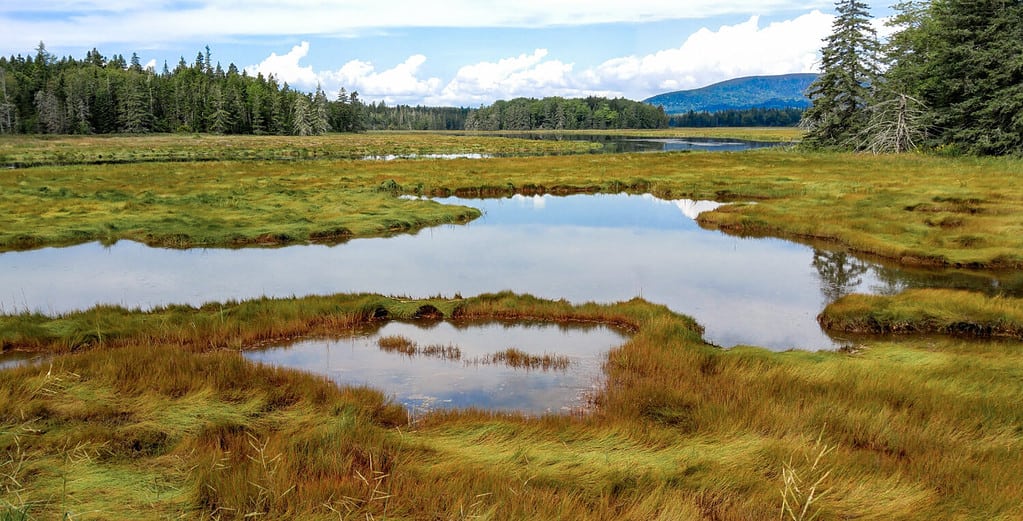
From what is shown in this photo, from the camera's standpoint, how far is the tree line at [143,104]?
350 feet

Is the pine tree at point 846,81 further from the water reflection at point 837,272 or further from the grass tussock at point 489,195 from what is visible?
the water reflection at point 837,272

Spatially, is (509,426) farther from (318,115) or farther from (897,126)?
(318,115)

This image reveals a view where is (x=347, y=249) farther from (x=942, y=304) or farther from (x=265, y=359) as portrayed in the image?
(x=942, y=304)

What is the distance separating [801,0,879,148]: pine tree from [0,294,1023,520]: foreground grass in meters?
53.1

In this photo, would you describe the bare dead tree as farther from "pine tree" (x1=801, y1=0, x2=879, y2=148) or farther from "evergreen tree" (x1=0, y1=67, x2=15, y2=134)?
"evergreen tree" (x1=0, y1=67, x2=15, y2=134)

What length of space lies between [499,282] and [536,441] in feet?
30.0

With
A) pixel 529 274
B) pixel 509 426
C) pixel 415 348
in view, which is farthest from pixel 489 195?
pixel 509 426

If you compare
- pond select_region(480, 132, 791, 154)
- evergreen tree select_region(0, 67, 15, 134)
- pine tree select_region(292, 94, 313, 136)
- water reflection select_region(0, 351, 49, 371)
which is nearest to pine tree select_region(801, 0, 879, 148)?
pond select_region(480, 132, 791, 154)

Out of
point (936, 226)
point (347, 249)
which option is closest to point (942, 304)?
point (936, 226)

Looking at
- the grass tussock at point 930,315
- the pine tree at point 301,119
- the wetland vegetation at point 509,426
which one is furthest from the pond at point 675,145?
the wetland vegetation at point 509,426

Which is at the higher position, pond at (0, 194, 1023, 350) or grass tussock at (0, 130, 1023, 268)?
grass tussock at (0, 130, 1023, 268)

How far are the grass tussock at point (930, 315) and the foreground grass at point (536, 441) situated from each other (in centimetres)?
146

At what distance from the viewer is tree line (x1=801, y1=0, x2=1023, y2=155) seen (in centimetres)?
4047

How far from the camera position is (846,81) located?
55531mm
